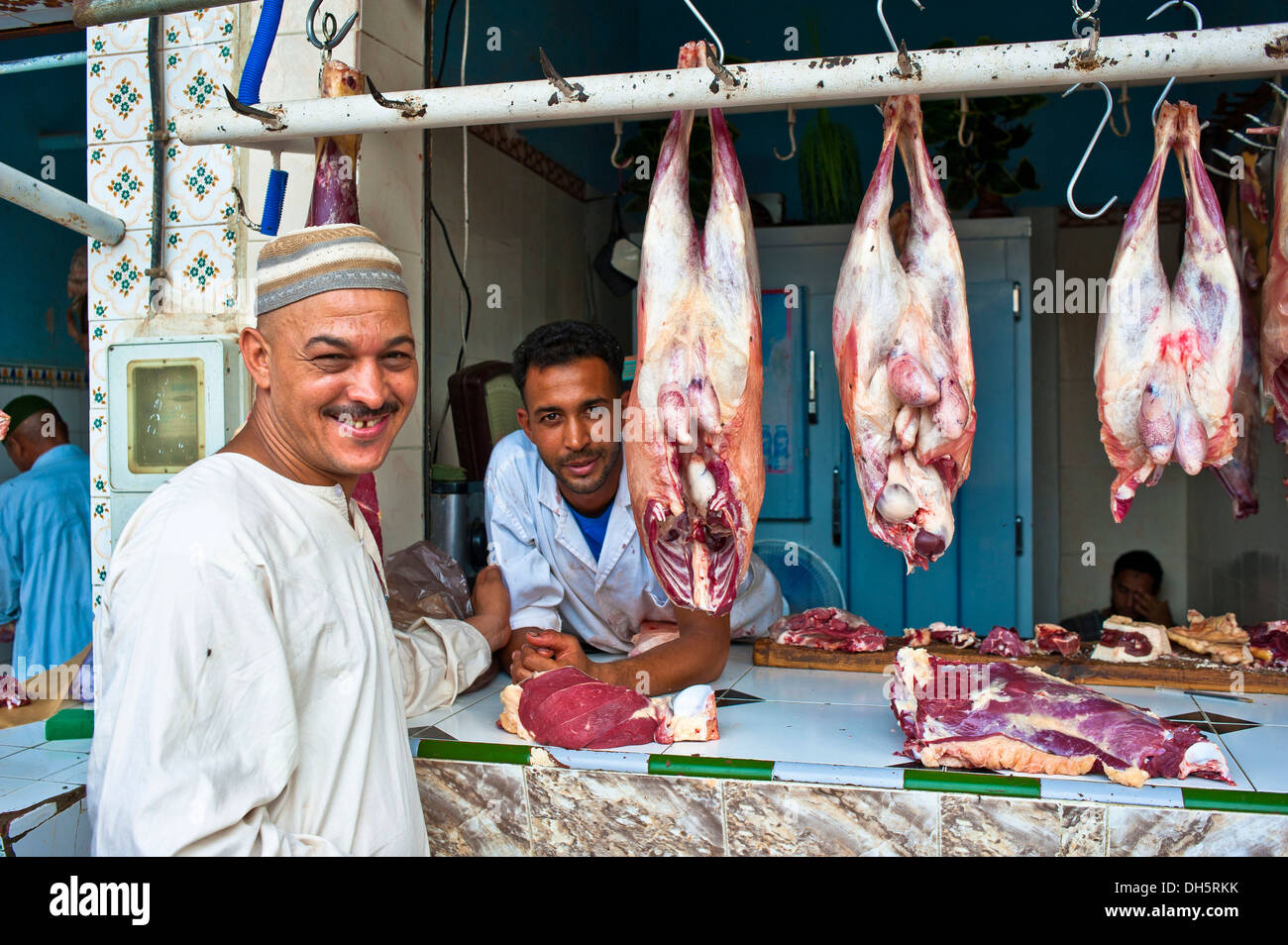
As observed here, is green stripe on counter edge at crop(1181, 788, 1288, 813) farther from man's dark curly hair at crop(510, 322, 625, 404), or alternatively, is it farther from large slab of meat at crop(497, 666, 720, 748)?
man's dark curly hair at crop(510, 322, 625, 404)

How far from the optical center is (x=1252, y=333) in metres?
2.58

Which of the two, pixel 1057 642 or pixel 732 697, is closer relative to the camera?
pixel 732 697

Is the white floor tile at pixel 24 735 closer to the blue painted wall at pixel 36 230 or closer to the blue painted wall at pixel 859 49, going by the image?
the blue painted wall at pixel 36 230

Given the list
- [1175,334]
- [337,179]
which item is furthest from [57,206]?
[1175,334]

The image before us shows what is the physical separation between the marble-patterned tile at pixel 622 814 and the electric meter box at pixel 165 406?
1438 millimetres

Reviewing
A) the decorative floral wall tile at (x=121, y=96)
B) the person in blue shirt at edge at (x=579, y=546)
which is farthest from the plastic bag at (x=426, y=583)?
the decorative floral wall tile at (x=121, y=96)

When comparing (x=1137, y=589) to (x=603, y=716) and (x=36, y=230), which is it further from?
(x=36, y=230)

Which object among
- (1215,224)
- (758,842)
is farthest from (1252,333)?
(758,842)

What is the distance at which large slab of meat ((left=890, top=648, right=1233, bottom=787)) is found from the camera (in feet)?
6.54

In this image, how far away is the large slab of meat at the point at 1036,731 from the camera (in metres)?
1.99

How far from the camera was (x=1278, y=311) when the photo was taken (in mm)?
2275

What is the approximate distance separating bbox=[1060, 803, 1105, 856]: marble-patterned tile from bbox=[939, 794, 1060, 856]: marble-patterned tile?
13 mm

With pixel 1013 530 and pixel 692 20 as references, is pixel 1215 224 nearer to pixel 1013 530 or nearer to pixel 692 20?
pixel 1013 530

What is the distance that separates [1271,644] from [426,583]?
241 cm
